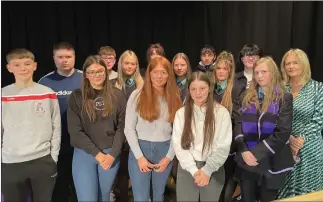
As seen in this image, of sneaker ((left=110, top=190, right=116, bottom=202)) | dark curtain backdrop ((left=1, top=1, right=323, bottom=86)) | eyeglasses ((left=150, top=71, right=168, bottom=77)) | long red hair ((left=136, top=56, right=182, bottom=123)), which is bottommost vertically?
sneaker ((left=110, top=190, right=116, bottom=202))

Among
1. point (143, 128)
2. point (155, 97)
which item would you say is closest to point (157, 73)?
point (155, 97)

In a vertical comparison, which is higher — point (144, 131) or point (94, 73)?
point (94, 73)

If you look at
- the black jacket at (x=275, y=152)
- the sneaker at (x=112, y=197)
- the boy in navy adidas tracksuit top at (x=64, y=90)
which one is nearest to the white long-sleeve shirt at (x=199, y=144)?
the black jacket at (x=275, y=152)

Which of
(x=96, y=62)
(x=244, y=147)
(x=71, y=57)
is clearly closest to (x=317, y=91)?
(x=244, y=147)

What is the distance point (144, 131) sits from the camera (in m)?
1.80

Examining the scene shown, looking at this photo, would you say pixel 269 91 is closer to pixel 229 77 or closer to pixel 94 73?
pixel 229 77

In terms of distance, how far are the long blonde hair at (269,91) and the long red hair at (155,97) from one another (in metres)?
0.35

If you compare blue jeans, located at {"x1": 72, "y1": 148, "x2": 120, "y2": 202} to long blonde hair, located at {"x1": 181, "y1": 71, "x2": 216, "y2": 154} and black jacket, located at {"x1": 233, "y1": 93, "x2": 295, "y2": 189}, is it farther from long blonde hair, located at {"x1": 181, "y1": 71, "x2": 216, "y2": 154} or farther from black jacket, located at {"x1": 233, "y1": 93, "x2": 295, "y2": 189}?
black jacket, located at {"x1": 233, "y1": 93, "x2": 295, "y2": 189}

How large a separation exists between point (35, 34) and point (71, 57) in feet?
0.72

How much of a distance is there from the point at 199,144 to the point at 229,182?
0.34 m

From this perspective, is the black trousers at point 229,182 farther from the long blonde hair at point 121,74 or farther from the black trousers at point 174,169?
the long blonde hair at point 121,74

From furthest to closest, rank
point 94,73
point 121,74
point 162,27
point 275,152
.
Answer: point 162,27 < point 121,74 < point 275,152 < point 94,73

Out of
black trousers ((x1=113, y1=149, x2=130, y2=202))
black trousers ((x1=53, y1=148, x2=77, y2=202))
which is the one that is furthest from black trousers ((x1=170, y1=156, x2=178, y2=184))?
black trousers ((x1=53, y1=148, x2=77, y2=202))

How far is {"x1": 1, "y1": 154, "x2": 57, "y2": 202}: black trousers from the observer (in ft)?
5.61
